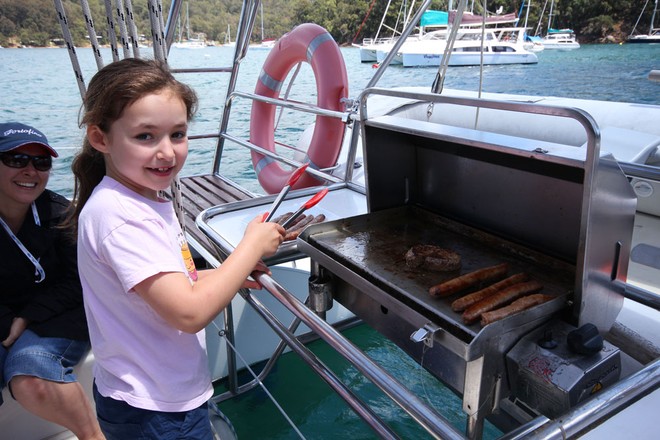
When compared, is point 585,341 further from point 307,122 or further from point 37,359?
point 307,122

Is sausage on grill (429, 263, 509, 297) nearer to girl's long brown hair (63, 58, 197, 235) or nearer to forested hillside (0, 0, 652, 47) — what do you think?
girl's long brown hair (63, 58, 197, 235)

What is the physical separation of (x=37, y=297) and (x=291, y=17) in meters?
12.8

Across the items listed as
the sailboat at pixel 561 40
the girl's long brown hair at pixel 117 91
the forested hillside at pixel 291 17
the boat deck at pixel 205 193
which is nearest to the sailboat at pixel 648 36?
the forested hillside at pixel 291 17

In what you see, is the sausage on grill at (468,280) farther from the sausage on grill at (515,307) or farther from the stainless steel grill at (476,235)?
the sausage on grill at (515,307)

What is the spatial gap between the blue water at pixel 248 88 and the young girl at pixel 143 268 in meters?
0.41

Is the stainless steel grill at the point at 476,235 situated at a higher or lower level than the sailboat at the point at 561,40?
higher

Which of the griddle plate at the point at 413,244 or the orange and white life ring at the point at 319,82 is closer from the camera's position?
the griddle plate at the point at 413,244

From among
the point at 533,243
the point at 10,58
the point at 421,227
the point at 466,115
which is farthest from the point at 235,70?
the point at 10,58

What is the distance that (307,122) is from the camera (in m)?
10.2

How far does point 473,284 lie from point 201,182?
323 cm

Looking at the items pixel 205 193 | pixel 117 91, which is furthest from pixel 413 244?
pixel 205 193

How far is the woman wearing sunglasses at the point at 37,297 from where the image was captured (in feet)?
5.13

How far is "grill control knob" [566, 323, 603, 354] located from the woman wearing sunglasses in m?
1.52

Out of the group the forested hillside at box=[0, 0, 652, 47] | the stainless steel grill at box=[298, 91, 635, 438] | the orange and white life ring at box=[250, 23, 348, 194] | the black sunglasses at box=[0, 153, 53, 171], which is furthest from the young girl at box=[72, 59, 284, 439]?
the orange and white life ring at box=[250, 23, 348, 194]
